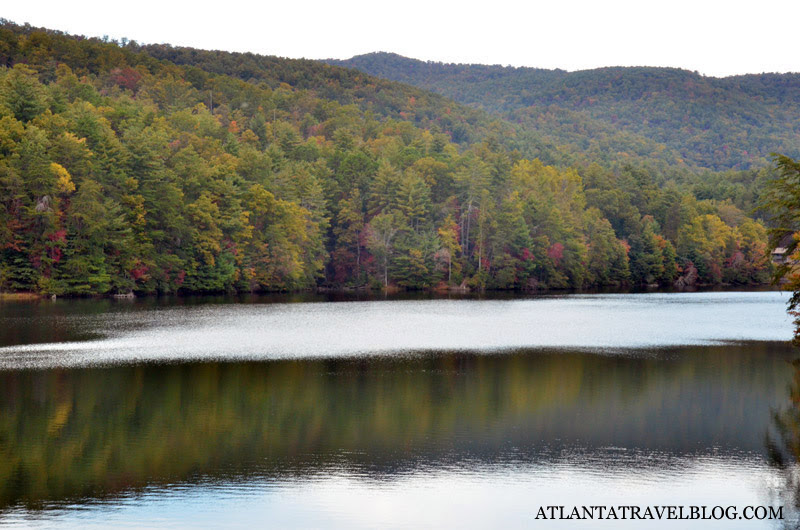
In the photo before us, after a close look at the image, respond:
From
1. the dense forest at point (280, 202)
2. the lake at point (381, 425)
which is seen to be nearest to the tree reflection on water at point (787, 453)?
the lake at point (381, 425)

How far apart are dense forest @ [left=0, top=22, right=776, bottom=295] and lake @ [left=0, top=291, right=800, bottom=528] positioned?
2493cm

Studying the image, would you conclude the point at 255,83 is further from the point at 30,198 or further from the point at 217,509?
the point at 217,509

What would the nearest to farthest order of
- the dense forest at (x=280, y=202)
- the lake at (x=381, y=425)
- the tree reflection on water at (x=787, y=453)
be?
the lake at (x=381, y=425)
the tree reflection on water at (x=787, y=453)
the dense forest at (x=280, y=202)

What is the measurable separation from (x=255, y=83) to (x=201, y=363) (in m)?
137

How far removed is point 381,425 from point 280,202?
6653 centimetres

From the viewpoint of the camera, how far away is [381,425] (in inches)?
957

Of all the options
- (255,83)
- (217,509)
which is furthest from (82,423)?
(255,83)

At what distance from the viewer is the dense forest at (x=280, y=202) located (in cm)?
7062

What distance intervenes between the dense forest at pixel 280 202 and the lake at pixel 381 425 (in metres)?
24.9

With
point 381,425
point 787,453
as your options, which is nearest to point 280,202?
point 381,425

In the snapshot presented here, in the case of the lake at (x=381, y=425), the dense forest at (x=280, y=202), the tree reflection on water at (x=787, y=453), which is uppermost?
the dense forest at (x=280, y=202)

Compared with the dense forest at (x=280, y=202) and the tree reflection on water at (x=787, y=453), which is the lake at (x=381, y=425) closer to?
the tree reflection on water at (x=787, y=453)

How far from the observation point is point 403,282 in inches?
3797

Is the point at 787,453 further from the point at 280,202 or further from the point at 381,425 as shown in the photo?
the point at 280,202
